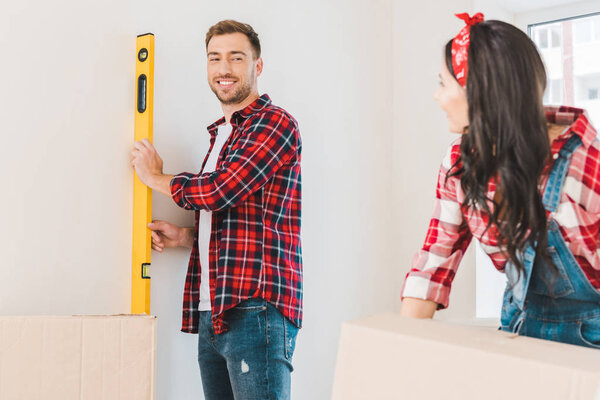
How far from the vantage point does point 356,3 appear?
7.97ft

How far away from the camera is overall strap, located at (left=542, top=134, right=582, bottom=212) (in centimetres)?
84

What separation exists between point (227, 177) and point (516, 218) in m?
0.70

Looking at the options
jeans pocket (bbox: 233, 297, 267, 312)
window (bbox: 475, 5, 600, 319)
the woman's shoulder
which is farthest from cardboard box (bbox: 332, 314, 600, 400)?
window (bbox: 475, 5, 600, 319)

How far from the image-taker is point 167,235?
1532mm

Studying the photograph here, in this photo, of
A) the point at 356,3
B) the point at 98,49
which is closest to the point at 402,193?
the point at 356,3

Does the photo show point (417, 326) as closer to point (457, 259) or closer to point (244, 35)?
point (457, 259)

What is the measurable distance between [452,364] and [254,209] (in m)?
0.83

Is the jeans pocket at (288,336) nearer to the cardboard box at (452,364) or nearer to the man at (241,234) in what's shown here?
the man at (241,234)

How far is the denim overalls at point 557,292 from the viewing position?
2.78 ft

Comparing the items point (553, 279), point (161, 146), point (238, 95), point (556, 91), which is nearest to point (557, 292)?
point (553, 279)

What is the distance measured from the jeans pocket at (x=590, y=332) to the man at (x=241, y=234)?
2.28 feet

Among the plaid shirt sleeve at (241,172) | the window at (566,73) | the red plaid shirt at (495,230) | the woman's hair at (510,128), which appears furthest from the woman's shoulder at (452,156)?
the window at (566,73)

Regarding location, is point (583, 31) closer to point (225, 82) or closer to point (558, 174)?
point (225, 82)

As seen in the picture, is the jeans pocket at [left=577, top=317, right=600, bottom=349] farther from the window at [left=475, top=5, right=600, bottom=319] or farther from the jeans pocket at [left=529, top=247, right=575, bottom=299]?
the window at [left=475, top=5, right=600, bottom=319]
